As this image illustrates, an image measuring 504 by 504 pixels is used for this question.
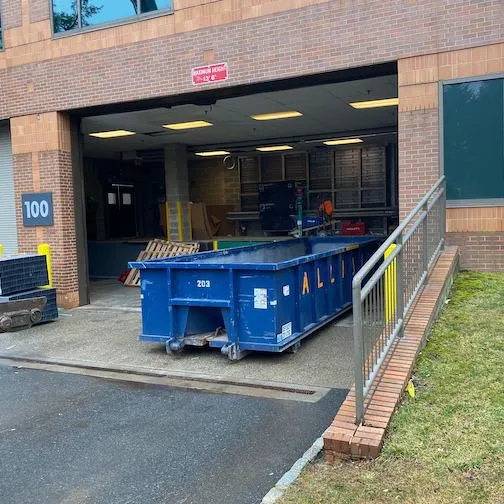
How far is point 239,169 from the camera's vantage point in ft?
73.9

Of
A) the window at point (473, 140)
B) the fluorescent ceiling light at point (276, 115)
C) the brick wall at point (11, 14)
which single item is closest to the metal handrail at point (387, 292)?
the window at point (473, 140)

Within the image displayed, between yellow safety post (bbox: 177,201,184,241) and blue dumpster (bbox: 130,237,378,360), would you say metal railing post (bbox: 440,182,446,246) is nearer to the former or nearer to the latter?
blue dumpster (bbox: 130,237,378,360)

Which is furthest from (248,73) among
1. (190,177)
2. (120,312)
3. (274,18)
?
(190,177)

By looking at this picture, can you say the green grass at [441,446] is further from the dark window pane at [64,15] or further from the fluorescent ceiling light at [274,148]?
the fluorescent ceiling light at [274,148]

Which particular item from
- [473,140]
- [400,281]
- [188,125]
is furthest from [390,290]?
[188,125]

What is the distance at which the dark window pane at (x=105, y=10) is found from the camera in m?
11.1

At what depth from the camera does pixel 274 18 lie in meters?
9.64

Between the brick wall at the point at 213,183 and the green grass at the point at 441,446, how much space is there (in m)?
17.4

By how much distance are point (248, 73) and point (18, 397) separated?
6625 millimetres

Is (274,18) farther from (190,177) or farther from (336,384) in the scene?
(190,177)

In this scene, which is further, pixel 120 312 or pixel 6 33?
pixel 6 33

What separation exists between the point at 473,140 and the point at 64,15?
28.7 ft

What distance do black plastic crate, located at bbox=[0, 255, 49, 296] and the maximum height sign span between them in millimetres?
1980

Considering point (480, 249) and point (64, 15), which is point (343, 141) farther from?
point (480, 249)
